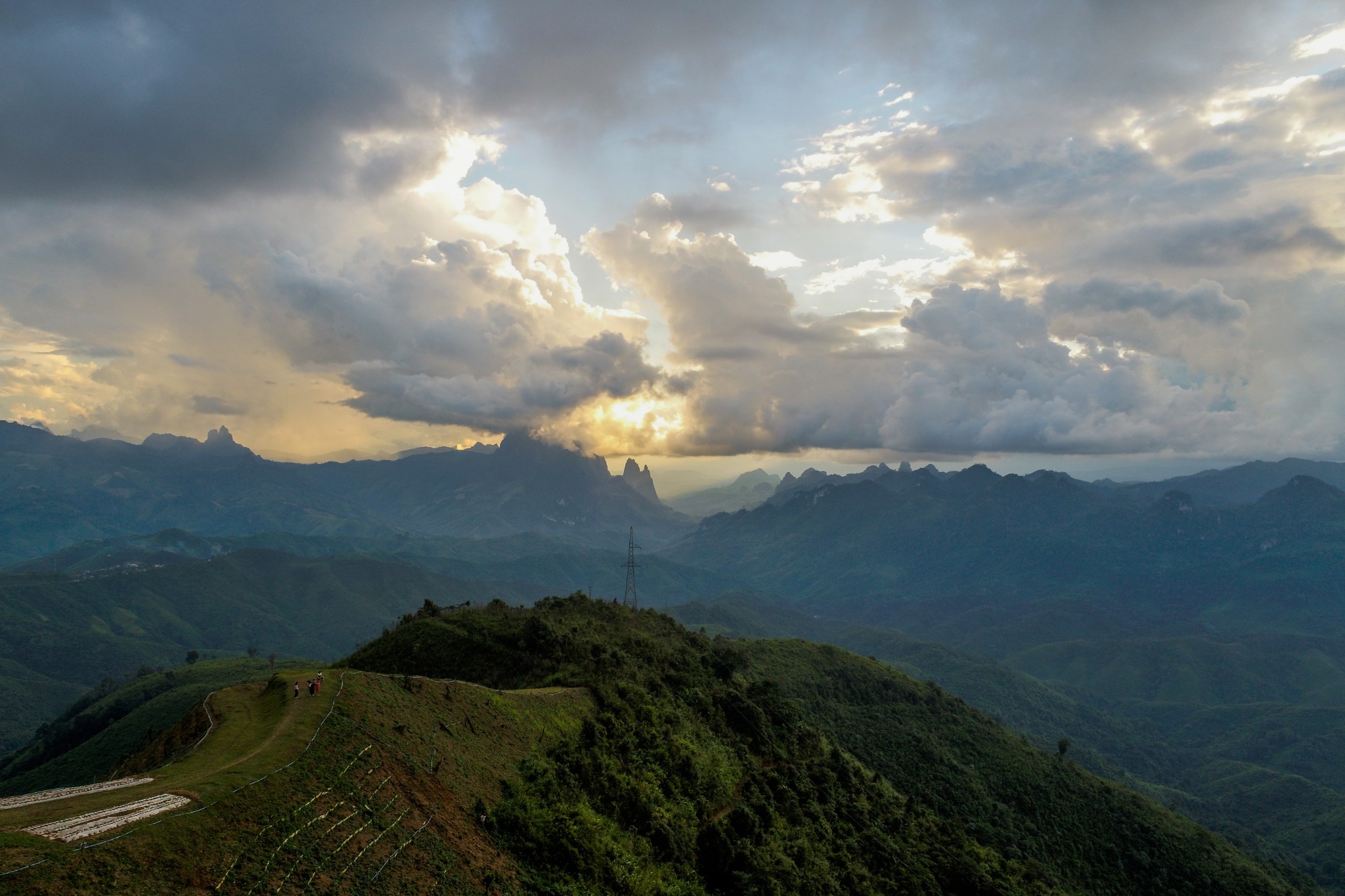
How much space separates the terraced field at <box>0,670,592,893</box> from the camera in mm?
22844

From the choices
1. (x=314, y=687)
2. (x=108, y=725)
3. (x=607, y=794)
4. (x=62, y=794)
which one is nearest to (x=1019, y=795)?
(x=607, y=794)

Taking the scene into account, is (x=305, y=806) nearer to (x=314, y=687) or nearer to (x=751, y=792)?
(x=314, y=687)

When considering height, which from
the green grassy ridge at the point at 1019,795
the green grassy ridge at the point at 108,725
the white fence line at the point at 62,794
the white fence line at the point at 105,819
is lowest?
the green grassy ridge at the point at 108,725

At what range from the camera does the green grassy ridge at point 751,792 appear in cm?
4409

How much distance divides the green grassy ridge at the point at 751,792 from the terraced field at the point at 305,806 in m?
3.75

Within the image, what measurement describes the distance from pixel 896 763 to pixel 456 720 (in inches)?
3235

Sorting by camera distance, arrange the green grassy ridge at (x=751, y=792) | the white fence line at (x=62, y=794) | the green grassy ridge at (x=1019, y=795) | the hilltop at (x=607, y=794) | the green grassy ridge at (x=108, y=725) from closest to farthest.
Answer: the white fence line at (x=62, y=794) → the hilltop at (x=607, y=794) → the green grassy ridge at (x=751, y=792) → the green grassy ridge at (x=1019, y=795) → the green grassy ridge at (x=108, y=725)

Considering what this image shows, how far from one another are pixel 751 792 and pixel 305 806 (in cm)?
4381

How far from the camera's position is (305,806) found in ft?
96.1

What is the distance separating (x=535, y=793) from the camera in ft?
135

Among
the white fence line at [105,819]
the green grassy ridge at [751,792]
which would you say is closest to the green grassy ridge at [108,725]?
the green grassy ridge at [751,792]

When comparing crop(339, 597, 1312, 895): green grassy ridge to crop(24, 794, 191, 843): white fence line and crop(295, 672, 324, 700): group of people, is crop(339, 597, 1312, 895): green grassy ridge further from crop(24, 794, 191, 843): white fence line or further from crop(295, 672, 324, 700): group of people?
crop(24, 794, 191, 843): white fence line

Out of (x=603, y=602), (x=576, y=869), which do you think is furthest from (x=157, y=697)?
(x=576, y=869)

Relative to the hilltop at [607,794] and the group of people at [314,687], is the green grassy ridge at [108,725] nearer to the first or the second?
the hilltop at [607,794]
